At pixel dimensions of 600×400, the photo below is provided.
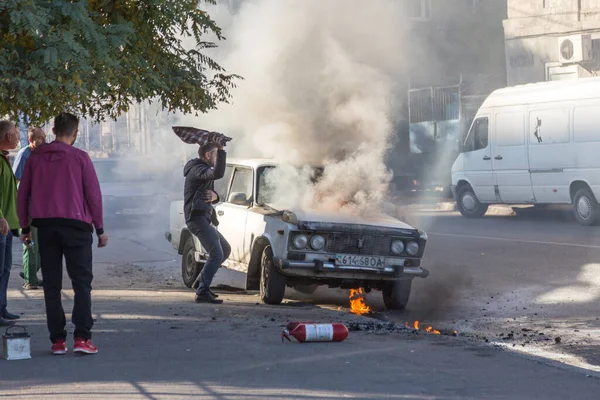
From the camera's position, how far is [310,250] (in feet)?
35.7

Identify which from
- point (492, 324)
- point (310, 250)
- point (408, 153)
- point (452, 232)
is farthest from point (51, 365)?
point (408, 153)

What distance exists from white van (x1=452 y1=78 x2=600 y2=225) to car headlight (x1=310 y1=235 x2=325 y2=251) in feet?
36.9

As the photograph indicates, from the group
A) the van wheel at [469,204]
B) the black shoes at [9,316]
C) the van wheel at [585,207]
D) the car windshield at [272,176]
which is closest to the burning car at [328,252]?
the car windshield at [272,176]

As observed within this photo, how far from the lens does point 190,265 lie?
13273 millimetres

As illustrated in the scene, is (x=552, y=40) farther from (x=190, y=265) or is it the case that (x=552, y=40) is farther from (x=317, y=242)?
(x=317, y=242)

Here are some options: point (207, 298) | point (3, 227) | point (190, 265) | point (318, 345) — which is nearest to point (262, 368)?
point (318, 345)

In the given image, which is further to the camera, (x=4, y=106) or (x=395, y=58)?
(x=395, y=58)

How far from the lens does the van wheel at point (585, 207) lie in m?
20.8

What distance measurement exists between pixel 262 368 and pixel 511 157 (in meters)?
16.7

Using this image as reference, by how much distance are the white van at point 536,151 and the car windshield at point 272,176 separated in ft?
33.8

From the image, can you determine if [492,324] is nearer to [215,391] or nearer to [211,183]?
[211,183]

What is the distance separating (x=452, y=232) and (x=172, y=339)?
41.7 feet

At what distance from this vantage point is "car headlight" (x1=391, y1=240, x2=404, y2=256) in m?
11.1

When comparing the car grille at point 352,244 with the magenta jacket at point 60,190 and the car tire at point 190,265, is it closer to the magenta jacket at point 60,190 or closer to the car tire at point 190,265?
the car tire at point 190,265
